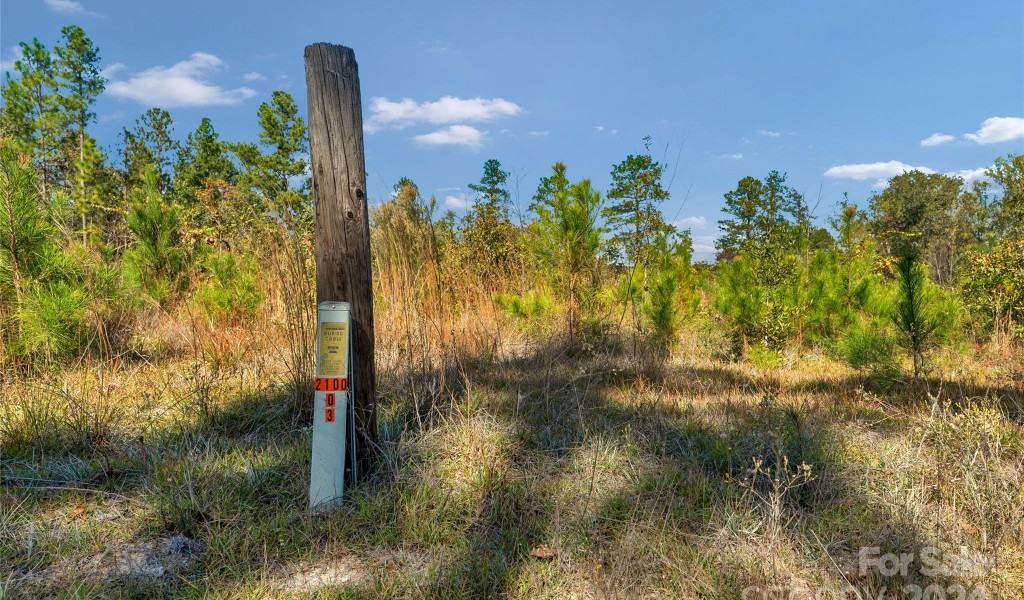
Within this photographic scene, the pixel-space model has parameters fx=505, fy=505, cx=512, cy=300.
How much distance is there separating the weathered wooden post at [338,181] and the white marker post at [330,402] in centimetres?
9

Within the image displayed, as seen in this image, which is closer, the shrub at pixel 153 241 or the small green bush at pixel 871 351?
the small green bush at pixel 871 351

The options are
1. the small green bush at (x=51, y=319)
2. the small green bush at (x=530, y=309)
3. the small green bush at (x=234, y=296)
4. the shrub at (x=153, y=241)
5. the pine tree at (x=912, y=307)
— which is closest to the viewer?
the pine tree at (x=912, y=307)

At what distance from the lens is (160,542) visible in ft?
6.09

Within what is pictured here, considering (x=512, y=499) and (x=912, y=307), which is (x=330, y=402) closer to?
(x=512, y=499)

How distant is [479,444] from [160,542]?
50.3 inches

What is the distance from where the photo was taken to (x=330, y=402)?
211cm

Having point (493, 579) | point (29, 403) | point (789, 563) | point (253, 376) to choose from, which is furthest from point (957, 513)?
point (29, 403)

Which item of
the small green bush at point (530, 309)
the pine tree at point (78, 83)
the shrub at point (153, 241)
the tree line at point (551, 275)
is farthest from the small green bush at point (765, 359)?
the pine tree at point (78, 83)

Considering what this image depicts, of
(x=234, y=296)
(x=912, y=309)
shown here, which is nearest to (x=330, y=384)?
(x=234, y=296)

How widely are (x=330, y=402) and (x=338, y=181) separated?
94cm

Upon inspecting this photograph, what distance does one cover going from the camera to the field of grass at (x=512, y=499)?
64.6 inches

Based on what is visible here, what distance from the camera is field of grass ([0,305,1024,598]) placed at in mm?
1640

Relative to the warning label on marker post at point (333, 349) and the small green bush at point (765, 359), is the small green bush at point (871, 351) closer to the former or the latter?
the small green bush at point (765, 359)

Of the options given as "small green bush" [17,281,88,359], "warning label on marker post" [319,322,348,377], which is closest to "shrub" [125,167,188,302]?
"small green bush" [17,281,88,359]
